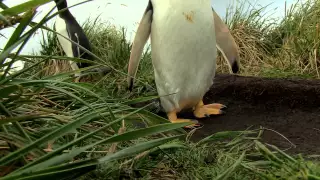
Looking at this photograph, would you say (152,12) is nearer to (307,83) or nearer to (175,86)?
(175,86)

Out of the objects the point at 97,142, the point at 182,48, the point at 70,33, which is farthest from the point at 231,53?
the point at 97,142

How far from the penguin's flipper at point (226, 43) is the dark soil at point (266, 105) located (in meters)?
0.45

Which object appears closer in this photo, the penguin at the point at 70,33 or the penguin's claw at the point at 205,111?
the penguin's claw at the point at 205,111

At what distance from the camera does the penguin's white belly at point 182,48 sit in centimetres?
319

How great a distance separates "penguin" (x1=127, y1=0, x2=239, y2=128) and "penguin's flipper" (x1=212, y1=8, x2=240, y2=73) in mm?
262

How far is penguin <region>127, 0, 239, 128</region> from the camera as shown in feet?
10.5

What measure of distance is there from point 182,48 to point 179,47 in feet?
0.07

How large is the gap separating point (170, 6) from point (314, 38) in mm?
3061

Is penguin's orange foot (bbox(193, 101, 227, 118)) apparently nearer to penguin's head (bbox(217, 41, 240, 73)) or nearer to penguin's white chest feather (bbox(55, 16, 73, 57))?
penguin's head (bbox(217, 41, 240, 73))

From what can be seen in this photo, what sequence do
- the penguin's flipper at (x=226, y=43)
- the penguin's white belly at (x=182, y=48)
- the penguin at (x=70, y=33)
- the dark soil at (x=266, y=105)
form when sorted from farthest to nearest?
the penguin at (x=70, y=33), the penguin's flipper at (x=226, y=43), the dark soil at (x=266, y=105), the penguin's white belly at (x=182, y=48)

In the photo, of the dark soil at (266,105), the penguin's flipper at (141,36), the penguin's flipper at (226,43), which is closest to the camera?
the penguin's flipper at (141,36)

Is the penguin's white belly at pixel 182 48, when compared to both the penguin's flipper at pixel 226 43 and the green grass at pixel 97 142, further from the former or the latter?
the green grass at pixel 97 142

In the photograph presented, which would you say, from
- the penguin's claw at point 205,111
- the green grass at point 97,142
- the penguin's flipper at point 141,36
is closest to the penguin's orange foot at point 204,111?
the penguin's claw at point 205,111

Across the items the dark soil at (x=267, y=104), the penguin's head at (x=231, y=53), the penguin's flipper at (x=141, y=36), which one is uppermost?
the penguin's flipper at (x=141, y=36)
